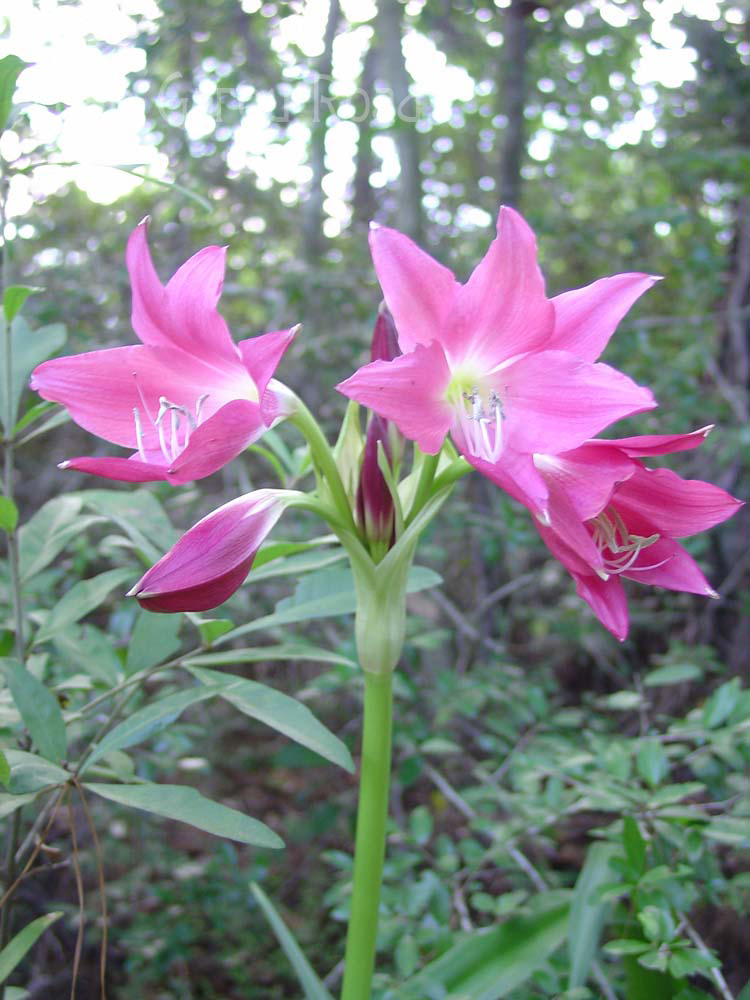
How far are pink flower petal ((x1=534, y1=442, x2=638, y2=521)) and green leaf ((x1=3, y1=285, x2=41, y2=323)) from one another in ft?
1.79

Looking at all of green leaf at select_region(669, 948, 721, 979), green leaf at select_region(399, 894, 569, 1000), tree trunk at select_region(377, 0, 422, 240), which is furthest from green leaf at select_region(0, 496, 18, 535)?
tree trunk at select_region(377, 0, 422, 240)

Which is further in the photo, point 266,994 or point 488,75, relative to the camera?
point 488,75

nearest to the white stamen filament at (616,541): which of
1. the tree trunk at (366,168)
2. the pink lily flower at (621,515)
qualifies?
the pink lily flower at (621,515)

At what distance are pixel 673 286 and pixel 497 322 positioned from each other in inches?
102

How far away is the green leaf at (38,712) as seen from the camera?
79 centimetres

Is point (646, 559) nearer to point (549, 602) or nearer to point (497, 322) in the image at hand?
point (497, 322)

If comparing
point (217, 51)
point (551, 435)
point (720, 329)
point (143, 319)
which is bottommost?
point (720, 329)

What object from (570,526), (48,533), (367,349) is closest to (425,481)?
(570,526)

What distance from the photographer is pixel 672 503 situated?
78 centimetres

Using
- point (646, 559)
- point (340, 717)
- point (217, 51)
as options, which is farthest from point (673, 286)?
point (646, 559)

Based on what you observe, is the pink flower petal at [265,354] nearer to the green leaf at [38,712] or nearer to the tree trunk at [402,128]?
the green leaf at [38,712]

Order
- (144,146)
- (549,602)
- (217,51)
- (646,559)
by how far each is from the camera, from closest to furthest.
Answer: (646,559) → (144,146) → (217,51) → (549,602)

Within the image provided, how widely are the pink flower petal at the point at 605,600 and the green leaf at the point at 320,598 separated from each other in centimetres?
21

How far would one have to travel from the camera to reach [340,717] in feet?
6.59
